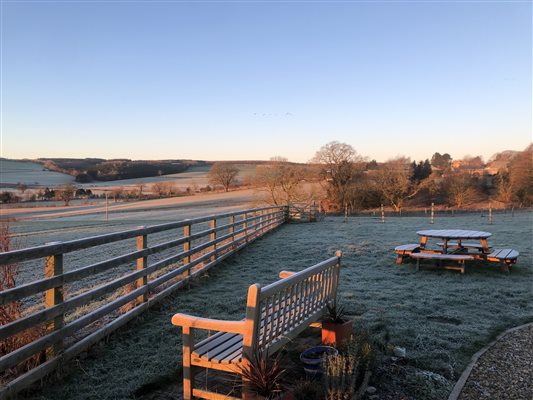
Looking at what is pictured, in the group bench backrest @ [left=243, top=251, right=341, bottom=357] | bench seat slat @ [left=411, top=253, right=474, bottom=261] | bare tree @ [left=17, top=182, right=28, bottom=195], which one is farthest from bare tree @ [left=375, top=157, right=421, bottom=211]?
bare tree @ [left=17, top=182, right=28, bottom=195]

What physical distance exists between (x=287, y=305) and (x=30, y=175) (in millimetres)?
78043

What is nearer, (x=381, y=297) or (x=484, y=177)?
(x=381, y=297)

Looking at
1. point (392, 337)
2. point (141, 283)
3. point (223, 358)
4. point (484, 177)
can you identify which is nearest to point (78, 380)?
point (223, 358)

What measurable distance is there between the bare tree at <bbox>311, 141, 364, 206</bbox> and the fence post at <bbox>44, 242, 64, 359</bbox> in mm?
39757

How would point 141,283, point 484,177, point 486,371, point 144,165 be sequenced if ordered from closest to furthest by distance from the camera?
point 486,371
point 141,283
point 484,177
point 144,165

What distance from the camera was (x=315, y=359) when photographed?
376 centimetres

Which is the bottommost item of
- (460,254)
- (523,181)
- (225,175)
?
(460,254)

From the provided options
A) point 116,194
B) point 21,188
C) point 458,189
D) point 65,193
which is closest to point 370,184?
point 458,189

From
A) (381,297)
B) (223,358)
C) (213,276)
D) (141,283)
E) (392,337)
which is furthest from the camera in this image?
(213,276)

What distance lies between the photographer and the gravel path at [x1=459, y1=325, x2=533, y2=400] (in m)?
3.74

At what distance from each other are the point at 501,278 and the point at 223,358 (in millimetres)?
7351

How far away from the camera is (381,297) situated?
22.3ft

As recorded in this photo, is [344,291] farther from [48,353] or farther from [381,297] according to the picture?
[48,353]

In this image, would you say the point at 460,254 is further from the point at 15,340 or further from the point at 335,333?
the point at 15,340
